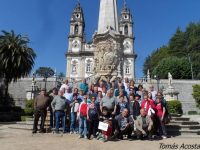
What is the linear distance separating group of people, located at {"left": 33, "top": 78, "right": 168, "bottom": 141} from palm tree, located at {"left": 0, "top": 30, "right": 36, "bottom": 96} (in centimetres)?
1573

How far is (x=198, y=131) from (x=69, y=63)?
58801mm

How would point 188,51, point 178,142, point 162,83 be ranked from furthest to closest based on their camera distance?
point 188,51, point 162,83, point 178,142

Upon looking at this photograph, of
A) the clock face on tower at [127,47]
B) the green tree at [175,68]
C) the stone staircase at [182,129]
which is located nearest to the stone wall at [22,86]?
the green tree at [175,68]

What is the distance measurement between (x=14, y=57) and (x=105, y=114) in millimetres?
18384

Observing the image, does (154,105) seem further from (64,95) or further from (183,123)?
(64,95)

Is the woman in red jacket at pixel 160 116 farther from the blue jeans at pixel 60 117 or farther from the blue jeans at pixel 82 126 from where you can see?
the blue jeans at pixel 60 117

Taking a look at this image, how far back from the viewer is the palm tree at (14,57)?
2575cm

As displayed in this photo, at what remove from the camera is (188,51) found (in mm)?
59281

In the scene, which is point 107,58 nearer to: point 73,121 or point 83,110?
point 73,121

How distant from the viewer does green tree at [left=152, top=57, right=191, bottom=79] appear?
51250mm

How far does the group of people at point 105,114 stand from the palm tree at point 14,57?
15.7 m

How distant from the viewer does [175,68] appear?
5103 cm

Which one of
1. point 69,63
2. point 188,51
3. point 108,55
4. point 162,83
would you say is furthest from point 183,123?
point 69,63

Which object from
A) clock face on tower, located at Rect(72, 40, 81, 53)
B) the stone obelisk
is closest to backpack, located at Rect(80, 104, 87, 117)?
the stone obelisk
